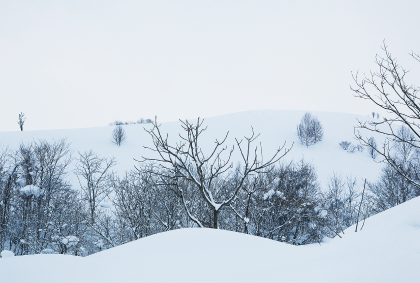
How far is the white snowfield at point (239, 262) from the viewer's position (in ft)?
4.13

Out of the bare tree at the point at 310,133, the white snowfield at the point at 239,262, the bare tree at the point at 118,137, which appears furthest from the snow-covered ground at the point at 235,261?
the bare tree at the point at 310,133

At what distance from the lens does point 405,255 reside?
1.24 metres

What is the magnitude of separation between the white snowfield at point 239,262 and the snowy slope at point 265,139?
89.2 feet

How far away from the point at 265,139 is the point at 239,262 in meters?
39.2

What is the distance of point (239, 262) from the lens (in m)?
1.66

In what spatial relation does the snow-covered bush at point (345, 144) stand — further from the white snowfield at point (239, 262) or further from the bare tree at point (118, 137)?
the white snowfield at point (239, 262)

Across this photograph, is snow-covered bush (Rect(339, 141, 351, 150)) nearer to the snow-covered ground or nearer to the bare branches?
the bare branches

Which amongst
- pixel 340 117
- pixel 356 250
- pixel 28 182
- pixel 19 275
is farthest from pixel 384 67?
pixel 340 117

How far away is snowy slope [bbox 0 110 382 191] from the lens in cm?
3115

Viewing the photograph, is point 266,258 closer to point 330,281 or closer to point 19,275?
point 330,281

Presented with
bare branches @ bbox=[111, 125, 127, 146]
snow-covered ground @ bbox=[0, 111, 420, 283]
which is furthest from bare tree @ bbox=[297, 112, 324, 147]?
snow-covered ground @ bbox=[0, 111, 420, 283]

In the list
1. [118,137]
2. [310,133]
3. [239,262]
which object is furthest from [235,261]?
[310,133]

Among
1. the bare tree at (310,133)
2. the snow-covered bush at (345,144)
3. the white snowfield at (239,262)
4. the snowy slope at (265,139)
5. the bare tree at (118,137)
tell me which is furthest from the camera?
the bare tree at (310,133)

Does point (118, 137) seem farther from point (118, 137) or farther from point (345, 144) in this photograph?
point (345, 144)
